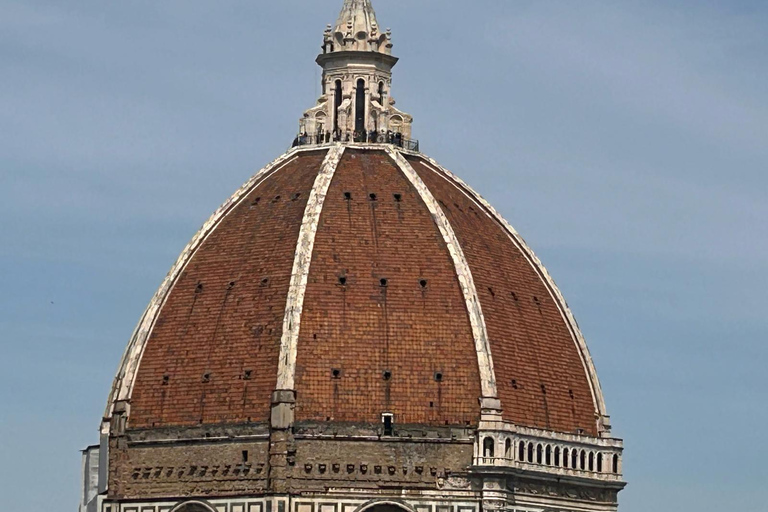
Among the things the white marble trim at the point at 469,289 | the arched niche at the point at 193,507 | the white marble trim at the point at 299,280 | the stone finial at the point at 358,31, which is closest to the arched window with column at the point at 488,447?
the white marble trim at the point at 469,289


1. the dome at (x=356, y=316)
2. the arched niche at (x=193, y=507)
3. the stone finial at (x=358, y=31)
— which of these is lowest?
the arched niche at (x=193, y=507)

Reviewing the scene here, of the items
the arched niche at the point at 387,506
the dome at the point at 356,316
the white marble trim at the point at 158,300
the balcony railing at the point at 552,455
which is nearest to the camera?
the arched niche at the point at 387,506

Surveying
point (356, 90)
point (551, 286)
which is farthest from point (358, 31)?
point (551, 286)

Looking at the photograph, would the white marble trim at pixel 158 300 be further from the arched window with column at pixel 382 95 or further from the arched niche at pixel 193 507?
the arched niche at pixel 193 507

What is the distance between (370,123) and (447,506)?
40.3 feet

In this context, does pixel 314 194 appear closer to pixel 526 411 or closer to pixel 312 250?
pixel 312 250

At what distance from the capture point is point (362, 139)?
10175 cm

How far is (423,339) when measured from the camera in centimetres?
9650

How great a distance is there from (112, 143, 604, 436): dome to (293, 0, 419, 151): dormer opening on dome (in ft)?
3.71

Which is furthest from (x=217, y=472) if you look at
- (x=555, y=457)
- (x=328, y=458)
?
(x=555, y=457)

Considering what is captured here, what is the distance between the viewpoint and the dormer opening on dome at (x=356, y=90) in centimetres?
10212

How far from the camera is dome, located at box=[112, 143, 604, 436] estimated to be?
315 ft

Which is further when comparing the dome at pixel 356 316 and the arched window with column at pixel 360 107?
the arched window with column at pixel 360 107

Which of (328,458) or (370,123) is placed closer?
(328,458)
